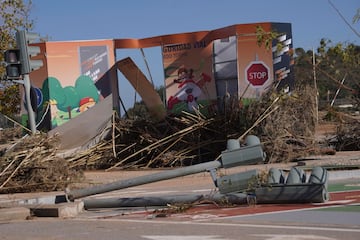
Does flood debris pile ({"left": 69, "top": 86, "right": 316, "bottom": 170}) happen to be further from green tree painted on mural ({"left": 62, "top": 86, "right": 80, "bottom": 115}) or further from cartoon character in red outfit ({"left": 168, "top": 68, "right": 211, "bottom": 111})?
green tree painted on mural ({"left": 62, "top": 86, "right": 80, "bottom": 115})

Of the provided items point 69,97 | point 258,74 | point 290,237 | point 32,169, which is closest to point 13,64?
point 32,169

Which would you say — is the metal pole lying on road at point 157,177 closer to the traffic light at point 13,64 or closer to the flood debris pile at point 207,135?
the traffic light at point 13,64

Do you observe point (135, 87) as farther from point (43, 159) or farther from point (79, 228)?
point (79, 228)

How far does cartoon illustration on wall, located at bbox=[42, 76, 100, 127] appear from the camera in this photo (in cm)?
2620

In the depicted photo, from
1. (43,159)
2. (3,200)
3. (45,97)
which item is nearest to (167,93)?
(45,97)

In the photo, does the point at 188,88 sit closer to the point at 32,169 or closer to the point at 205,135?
the point at 205,135

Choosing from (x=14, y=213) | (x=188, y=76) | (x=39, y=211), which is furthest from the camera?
(x=188, y=76)

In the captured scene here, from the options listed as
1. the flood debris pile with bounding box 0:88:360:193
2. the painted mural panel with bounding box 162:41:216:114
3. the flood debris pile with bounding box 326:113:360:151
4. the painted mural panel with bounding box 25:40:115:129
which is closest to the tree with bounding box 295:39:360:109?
the flood debris pile with bounding box 0:88:360:193

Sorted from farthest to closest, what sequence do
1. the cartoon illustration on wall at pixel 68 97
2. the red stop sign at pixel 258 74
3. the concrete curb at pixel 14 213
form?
the cartoon illustration on wall at pixel 68 97 < the red stop sign at pixel 258 74 < the concrete curb at pixel 14 213

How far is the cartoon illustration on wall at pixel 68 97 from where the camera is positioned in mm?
26203

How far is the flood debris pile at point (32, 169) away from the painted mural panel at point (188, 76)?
28.1ft

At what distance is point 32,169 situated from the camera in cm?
1627

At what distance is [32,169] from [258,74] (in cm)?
1026

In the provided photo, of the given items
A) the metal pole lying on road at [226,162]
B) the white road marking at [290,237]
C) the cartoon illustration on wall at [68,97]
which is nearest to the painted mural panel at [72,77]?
the cartoon illustration on wall at [68,97]
